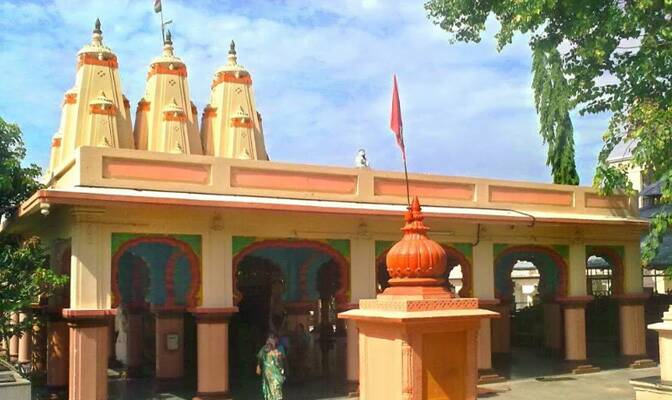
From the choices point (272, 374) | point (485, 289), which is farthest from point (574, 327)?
point (272, 374)

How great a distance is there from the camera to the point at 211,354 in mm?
12625

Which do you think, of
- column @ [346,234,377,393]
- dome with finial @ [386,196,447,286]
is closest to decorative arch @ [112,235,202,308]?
column @ [346,234,377,393]

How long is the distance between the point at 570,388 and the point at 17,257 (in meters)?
10.6

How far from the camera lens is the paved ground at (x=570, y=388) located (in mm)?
13664

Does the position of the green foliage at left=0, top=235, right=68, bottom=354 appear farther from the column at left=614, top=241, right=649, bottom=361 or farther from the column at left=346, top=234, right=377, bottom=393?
the column at left=614, top=241, right=649, bottom=361

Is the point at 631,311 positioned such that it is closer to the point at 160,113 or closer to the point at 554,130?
the point at 554,130

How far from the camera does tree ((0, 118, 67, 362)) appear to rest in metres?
12.2

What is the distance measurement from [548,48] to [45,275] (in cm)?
1116

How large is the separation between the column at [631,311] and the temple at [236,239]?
3 centimetres

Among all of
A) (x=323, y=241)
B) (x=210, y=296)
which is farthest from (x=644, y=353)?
(x=210, y=296)

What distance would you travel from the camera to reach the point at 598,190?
15.9m

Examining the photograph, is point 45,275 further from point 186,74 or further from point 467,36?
point 467,36

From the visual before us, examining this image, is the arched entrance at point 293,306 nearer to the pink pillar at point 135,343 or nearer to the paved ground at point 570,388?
the pink pillar at point 135,343

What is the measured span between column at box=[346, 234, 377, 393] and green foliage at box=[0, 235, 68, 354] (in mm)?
5192
